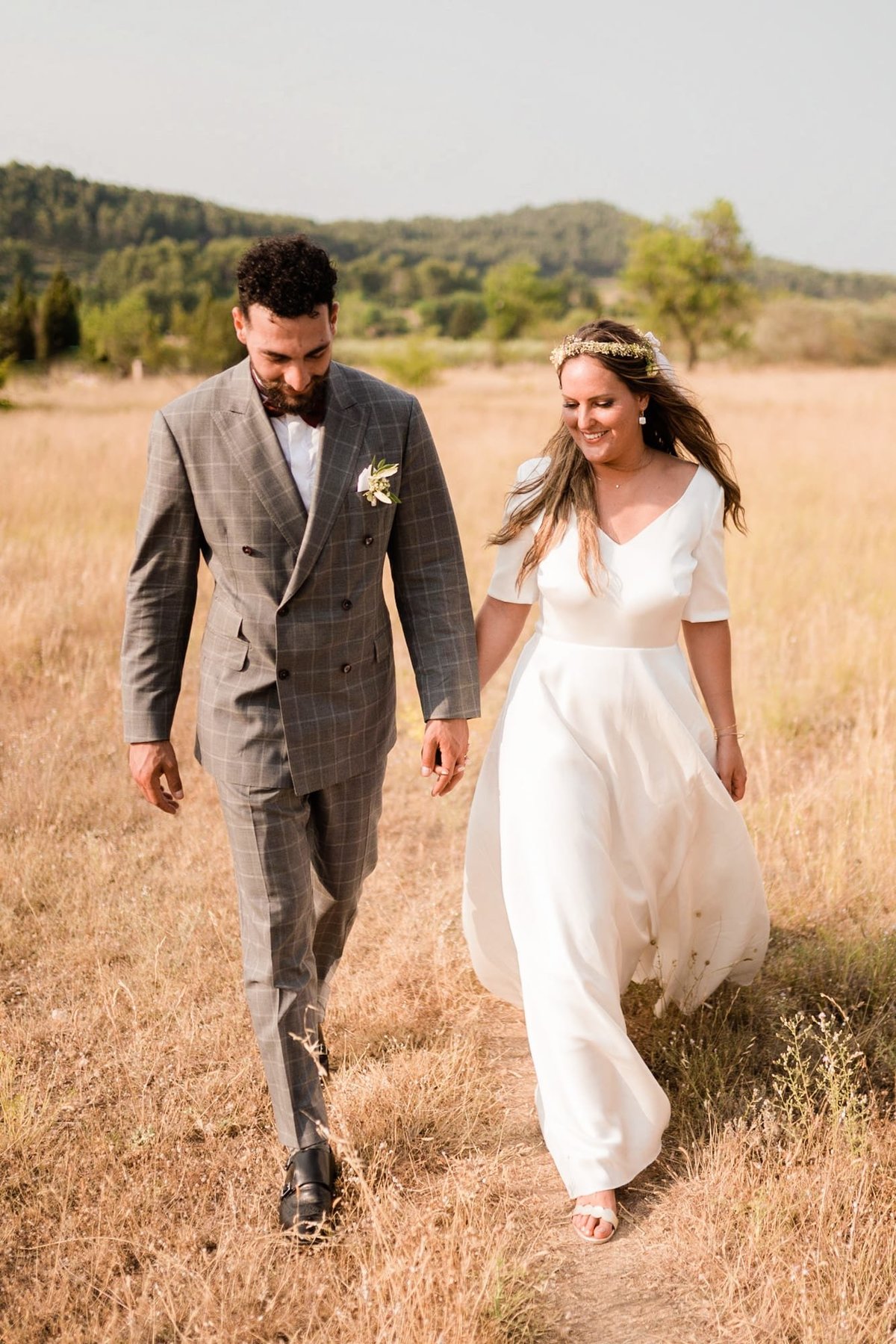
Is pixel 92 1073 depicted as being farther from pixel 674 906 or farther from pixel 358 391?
pixel 358 391

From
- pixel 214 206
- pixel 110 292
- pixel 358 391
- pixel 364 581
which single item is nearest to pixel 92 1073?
pixel 364 581

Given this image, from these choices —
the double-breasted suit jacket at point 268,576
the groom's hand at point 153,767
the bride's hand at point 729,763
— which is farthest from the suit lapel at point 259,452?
the bride's hand at point 729,763

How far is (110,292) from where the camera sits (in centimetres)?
6844

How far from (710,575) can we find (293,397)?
1.49m

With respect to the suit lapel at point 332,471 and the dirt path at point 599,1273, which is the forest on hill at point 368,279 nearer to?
the suit lapel at point 332,471

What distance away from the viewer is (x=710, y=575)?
3447 millimetres

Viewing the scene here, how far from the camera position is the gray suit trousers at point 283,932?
9.55 feet

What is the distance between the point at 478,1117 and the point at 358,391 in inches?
90.0

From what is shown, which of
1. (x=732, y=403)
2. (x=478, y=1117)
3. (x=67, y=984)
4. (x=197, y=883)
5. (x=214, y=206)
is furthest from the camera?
(x=214, y=206)

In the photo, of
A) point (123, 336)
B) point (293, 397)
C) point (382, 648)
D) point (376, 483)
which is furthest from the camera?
point (123, 336)

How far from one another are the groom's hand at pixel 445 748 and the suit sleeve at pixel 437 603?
3cm

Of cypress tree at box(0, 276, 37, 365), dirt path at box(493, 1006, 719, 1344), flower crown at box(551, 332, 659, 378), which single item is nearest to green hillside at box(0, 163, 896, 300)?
cypress tree at box(0, 276, 37, 365)

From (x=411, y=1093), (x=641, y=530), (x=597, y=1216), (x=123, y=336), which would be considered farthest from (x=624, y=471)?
(x=123, y=336)

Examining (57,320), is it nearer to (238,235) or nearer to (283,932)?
(283,932)
